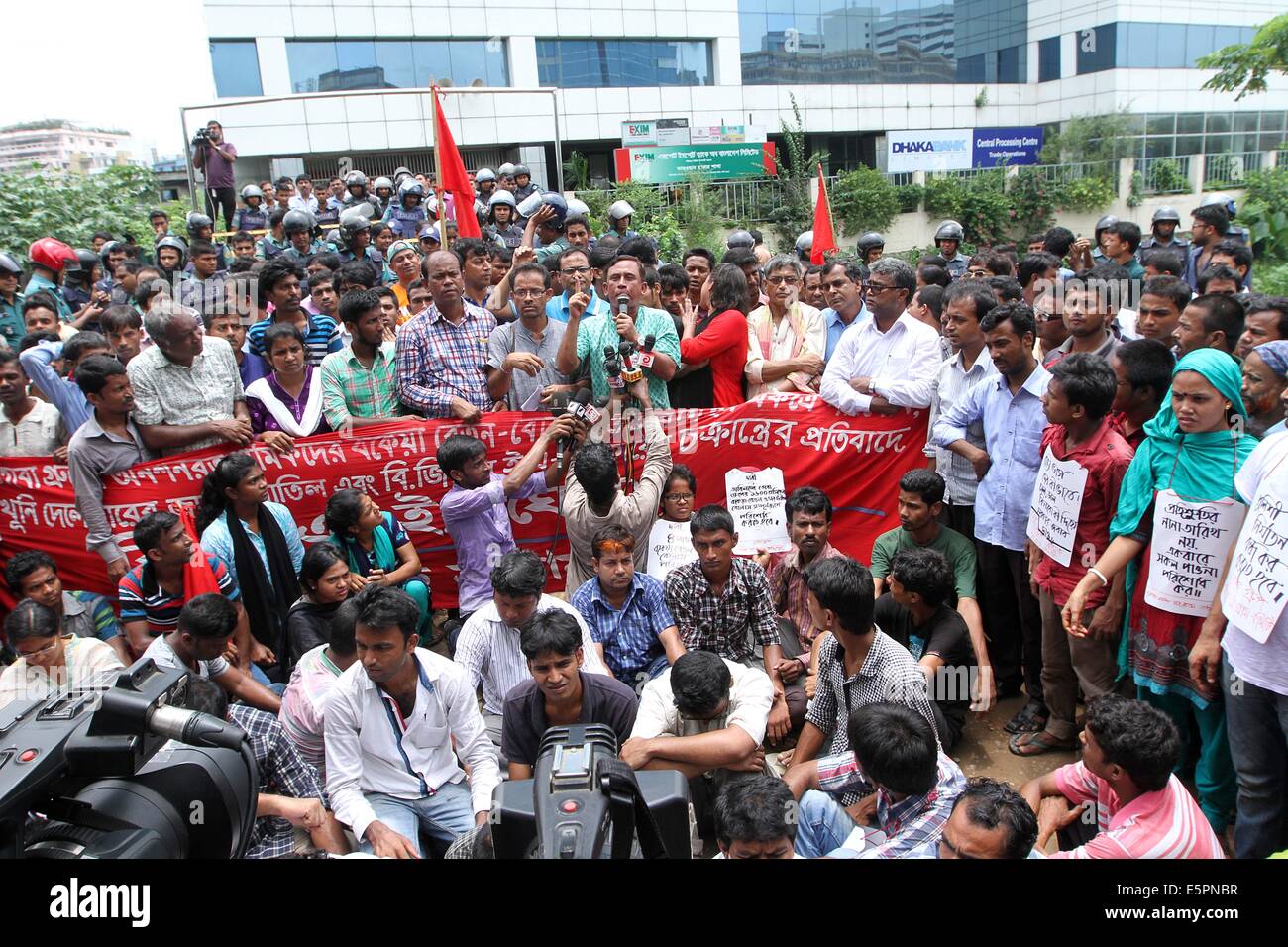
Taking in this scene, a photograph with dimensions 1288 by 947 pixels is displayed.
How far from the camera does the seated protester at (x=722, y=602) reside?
456 centimetres

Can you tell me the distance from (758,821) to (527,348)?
3610 millimetres

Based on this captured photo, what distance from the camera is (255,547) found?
15.7 ft

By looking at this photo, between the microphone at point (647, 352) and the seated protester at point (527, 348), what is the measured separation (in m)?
0.50

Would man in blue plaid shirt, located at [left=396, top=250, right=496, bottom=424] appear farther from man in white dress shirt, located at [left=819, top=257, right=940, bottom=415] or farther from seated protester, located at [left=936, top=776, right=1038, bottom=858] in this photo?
seated protester, located at [left=936, top=776, right=1038, bottom=858]

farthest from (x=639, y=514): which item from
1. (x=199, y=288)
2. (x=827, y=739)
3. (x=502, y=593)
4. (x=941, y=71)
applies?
(x=941, y=71)

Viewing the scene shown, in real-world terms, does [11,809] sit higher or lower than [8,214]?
lower

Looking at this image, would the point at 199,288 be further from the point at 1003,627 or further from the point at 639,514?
the point at 1003,627

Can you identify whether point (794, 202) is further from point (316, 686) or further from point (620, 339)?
point (316, 686)

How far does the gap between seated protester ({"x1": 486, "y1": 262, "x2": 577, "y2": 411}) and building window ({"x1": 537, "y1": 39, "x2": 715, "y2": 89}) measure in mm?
27206

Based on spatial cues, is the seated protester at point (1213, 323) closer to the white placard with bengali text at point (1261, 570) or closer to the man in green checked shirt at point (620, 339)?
the white placard with bengali text at point (1261, 570)

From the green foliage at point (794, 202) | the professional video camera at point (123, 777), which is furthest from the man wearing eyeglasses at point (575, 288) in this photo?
the green foliage at point (794, 202)

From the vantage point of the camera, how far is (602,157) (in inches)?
1250

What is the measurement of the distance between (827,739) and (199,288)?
22.7 ft

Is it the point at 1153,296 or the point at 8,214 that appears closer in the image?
the point at 1153,296
